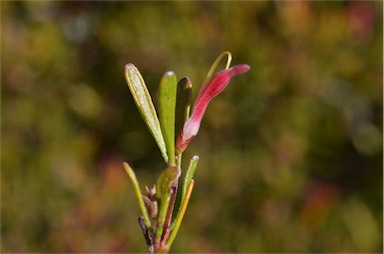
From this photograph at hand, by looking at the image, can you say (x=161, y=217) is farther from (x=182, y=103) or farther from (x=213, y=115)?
(x=213, y=115)

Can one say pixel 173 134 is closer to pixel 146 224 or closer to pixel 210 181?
pixel 146 224

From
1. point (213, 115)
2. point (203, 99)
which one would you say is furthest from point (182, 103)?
point (213, 115)

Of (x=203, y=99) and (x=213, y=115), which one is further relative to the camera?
(x=213, y=115)

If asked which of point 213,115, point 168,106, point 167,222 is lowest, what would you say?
point 213,115

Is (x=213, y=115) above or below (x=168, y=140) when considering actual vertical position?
below

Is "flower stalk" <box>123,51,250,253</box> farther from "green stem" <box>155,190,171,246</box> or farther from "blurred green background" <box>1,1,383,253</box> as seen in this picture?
"blurred green background" <box>1,1,383,253</box>

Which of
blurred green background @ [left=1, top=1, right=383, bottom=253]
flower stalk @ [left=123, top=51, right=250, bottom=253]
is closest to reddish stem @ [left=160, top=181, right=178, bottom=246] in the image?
flower stalk @ [left=123, top=51, right=250, bottom=253]

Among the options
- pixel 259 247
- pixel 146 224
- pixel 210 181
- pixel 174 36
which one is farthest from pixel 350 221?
pixel 146 224
